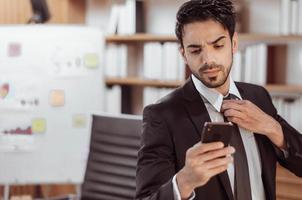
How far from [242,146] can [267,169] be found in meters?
0.09

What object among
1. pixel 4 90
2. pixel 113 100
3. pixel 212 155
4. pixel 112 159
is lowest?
pixel 112 159

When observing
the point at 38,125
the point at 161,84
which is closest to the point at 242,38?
the point at 161,84

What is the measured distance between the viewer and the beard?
119 centimetres

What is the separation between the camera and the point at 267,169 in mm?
1283

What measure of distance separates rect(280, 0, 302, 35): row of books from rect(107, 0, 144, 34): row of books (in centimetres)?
111

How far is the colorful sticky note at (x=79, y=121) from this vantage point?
3.39 meters

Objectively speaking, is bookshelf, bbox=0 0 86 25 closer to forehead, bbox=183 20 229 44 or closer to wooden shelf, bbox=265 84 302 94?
wooden shelf, bbox=265 84 302 94

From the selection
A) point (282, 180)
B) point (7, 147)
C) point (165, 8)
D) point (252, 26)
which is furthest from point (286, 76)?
point (7, 147)

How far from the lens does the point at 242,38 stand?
10.1 ft

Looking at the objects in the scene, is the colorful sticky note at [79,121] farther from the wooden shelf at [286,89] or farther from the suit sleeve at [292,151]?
the suit sleeve at [292,151]

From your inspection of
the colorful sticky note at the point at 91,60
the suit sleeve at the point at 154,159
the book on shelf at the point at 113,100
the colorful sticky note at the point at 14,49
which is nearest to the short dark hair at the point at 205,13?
the suit sleeve at the point at 154,159

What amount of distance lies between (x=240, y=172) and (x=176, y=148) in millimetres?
175

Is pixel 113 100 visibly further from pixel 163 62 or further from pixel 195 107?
pixel 195 107

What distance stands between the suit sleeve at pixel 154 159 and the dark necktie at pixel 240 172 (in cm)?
16
